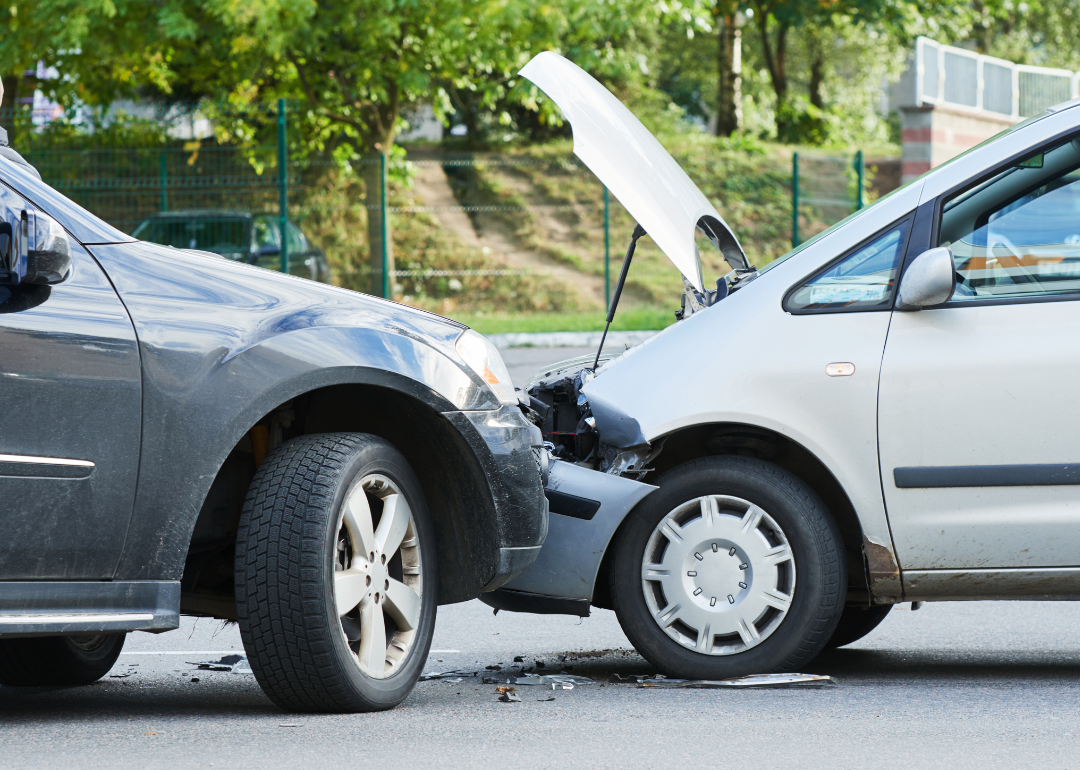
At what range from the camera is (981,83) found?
23203mm

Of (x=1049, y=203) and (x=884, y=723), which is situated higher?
(x=1049, y=203)

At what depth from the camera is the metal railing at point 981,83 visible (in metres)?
21.5

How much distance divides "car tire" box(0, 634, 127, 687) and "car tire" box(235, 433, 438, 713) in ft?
3.44

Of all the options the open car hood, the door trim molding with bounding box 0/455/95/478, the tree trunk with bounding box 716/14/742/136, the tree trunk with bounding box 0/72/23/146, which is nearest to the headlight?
the open car hood

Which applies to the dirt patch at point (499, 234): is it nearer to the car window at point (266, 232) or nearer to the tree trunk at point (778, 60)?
the car window at point (266, 232)

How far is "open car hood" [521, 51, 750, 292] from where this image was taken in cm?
478

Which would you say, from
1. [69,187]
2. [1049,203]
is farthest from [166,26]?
[1049,203]

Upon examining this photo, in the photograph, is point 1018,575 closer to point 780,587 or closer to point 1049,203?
point 780,587

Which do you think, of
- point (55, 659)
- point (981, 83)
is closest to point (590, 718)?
point (55, 659)

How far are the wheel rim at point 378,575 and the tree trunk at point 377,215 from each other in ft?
51.7

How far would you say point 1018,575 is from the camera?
4.31 m

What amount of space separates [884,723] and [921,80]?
62.6 ft

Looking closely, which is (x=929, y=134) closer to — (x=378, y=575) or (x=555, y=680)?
(x=555, y=680)

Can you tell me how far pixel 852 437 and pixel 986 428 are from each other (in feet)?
1.34
